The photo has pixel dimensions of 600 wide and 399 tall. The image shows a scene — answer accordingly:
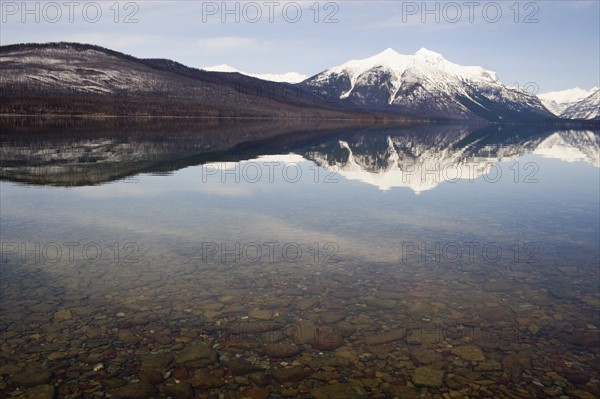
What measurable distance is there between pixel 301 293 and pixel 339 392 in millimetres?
4746

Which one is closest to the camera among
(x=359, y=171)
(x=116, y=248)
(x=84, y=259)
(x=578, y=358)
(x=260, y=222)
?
(x=578, y=358)

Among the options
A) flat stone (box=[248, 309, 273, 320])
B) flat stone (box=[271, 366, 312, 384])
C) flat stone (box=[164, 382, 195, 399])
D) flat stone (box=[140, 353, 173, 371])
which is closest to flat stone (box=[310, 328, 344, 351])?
flat stone (box=[271, 366, 312, 384])

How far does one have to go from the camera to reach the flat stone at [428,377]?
31.3 feet

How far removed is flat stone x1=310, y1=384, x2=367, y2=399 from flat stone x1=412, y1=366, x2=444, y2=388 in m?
1.27

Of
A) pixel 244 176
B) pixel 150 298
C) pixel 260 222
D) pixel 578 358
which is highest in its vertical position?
pixel 244 176

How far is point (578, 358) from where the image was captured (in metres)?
10.5

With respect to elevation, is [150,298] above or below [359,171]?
below

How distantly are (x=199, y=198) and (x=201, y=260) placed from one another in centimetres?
1218

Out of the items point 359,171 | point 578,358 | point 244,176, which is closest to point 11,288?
point 578,358

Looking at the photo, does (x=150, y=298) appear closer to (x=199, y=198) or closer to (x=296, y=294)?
(x=296, y=294)

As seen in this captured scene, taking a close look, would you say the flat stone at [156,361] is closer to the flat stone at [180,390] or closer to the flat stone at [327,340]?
the flat stone at [180,390]

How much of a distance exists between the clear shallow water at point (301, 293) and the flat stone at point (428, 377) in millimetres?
41

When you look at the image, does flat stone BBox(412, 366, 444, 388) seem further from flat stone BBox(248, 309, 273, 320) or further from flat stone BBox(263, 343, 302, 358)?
flat stone BBox(248, 309, 273, 320)

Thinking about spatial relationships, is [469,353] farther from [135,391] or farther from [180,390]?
[135,391]
